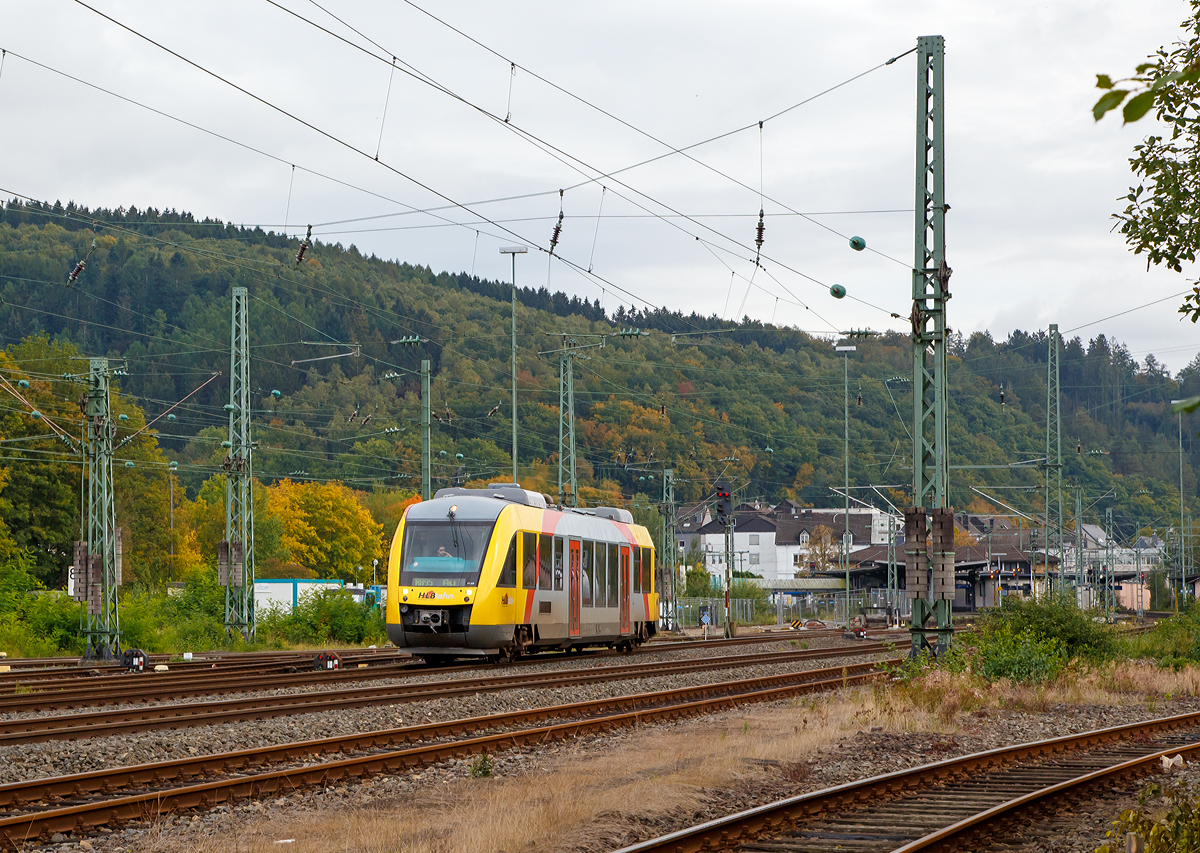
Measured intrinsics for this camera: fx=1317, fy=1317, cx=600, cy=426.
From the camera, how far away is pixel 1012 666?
877 inches

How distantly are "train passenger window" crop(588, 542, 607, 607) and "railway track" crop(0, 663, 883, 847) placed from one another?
479 inches

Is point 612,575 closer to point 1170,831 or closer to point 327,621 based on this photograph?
point 327,621

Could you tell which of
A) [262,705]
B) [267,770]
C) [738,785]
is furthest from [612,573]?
[738,785]

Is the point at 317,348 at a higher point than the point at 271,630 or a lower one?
higher

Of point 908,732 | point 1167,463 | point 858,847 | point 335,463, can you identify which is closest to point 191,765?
point 858,847

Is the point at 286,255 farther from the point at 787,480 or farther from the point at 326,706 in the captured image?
the point at 326,706

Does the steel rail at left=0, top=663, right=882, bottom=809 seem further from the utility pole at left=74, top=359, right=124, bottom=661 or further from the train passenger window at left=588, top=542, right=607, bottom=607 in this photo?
the utility pole at left=74, top=359, right=124, bottom=661

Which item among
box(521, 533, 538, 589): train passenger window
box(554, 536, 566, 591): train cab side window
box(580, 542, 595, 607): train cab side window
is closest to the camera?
box(521, 533, 538, 589): train passenger window

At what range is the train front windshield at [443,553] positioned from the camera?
26.6 m

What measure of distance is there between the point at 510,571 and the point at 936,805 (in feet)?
54.2

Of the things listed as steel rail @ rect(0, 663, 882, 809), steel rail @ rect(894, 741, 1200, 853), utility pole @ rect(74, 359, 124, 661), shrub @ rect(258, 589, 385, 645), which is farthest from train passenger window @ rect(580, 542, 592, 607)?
steel rail @ rect(894, 741, 1200, 853)

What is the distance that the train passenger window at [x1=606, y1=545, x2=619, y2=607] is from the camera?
33.5 meters

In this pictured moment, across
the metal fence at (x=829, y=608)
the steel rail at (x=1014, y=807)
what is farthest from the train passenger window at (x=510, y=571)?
the metal fence at (x=829, y=608)

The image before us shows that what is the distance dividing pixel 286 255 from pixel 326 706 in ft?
219
